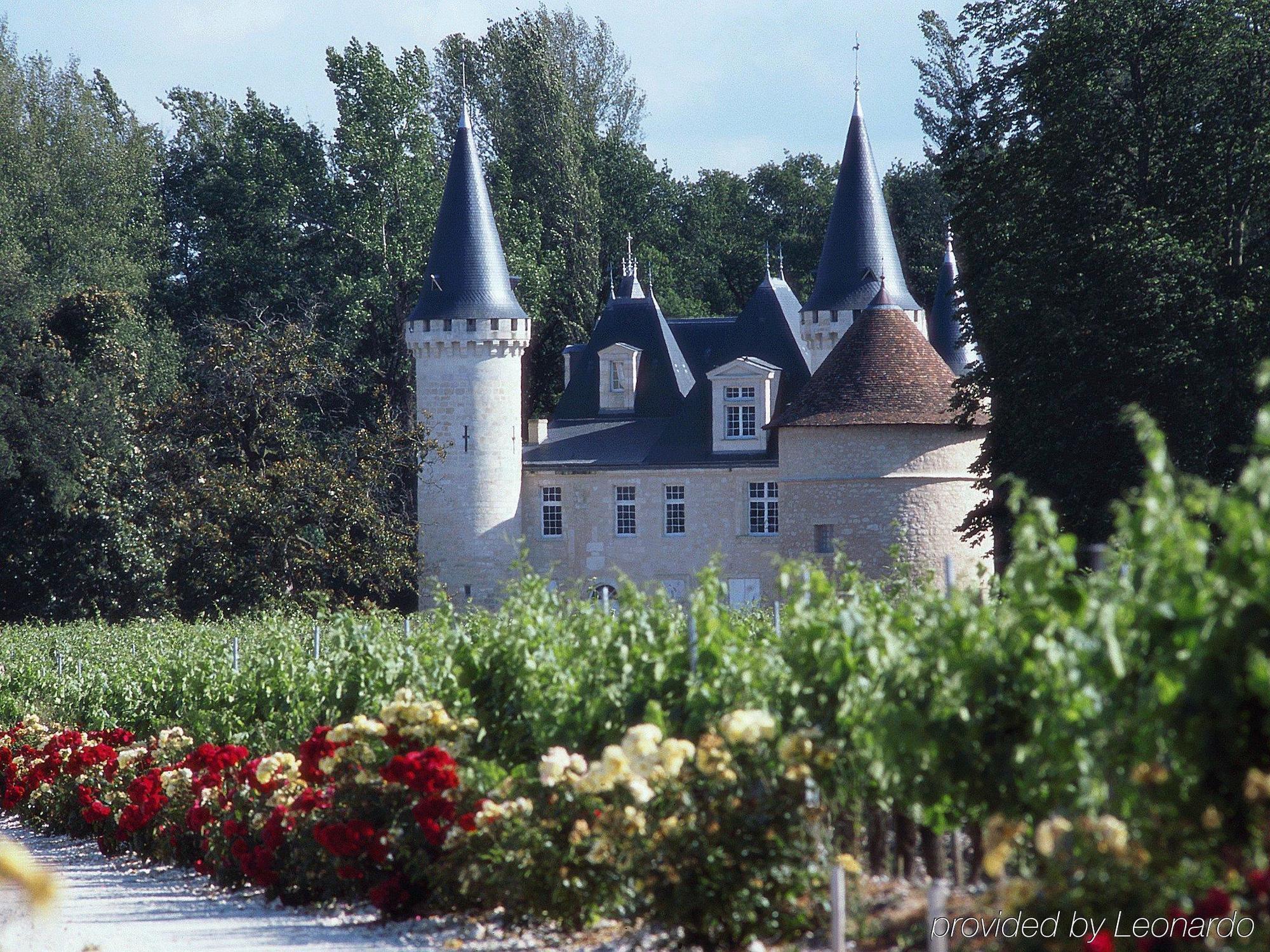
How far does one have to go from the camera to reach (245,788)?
332 inches

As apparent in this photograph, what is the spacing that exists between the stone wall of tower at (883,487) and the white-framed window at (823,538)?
0.05 meters

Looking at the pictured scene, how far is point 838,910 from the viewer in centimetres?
518

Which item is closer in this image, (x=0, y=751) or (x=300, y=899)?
(x=300, y=899)

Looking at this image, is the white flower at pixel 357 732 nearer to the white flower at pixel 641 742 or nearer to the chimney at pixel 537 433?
the white flower at pixel 641 742

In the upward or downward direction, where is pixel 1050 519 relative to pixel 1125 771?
upward

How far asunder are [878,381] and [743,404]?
6003 millimetres

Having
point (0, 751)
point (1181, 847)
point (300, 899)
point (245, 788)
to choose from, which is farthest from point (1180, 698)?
point (0, 751)

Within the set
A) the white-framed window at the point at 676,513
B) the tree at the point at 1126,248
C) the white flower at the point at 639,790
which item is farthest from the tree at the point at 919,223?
the white flower at the point at 639,790

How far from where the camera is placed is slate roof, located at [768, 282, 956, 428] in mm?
29859

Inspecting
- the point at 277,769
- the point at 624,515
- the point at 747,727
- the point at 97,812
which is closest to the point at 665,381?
the point at 624,515

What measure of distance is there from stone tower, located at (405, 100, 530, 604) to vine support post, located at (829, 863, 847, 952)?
94.8ft

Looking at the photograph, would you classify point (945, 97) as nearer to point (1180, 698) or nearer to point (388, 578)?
point (388, 578)

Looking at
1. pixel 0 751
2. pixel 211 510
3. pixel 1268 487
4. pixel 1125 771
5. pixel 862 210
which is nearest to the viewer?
pixel 1268 487

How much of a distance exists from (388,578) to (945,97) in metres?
24.6
